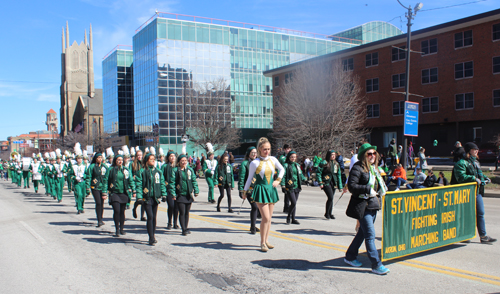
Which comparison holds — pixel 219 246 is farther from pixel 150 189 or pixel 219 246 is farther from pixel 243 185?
pixel 243 185

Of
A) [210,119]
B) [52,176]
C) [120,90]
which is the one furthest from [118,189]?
[120,90]

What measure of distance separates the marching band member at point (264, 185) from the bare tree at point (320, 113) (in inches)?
894

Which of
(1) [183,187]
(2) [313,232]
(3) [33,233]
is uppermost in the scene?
(1) [183,187]

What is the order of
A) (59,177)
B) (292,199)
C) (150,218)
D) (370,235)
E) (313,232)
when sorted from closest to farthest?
(370,235) → (150,218) → (313,232) → (292,199) → (59,177)

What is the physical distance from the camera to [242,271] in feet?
18.5

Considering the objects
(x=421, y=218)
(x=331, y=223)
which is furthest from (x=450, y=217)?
(x=331, y=223)

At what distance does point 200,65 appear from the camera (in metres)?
59.2

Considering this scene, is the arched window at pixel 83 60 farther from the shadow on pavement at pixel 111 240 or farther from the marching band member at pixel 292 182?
the marching band member at pixel 292 182

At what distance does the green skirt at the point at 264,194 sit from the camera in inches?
262

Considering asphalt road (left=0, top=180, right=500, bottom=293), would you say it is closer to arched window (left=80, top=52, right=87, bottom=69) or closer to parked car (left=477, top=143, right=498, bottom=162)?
parked car (left=477, top=143, right=498, bottom=162)

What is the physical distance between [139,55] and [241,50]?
626 inches

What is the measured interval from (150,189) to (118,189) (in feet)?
3.91

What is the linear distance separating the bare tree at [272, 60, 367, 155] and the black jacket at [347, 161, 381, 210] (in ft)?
78.7

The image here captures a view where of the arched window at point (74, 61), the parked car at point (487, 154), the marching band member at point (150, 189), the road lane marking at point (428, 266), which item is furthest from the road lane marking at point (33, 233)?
the arched window at point (74, 61)
